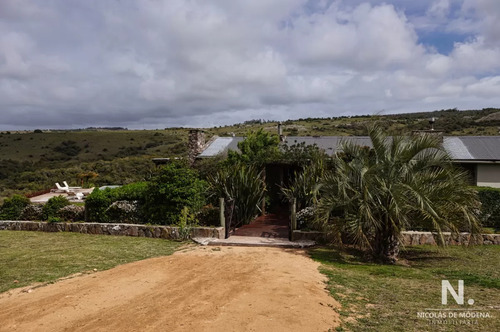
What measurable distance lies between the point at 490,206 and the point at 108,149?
5106cm

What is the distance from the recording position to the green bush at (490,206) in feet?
37.9

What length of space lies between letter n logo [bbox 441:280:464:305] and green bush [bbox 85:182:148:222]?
31.6 feet

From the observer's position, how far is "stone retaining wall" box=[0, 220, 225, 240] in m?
11.5

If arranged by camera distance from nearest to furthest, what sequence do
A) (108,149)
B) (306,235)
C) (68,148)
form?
(306,235)
(108,149)
(68,148)

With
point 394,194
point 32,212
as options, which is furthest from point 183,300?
point 32,212

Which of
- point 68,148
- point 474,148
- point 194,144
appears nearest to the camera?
point 474,148

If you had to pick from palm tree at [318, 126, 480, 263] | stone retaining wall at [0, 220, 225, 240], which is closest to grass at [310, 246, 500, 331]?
palm tree at [318, 126, 480, 263]

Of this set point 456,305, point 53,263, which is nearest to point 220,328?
point 456,305

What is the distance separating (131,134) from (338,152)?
59.2m

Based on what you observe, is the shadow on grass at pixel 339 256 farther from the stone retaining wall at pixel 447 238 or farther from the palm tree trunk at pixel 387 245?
the stone retaining wall at pixel 447 238

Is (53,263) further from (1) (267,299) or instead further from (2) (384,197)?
(2) (384,197)

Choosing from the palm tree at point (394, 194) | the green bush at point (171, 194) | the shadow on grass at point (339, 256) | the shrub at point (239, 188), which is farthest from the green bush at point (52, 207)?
the palm tree at point (394, 194)

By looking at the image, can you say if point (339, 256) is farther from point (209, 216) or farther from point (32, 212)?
point (32, 212)

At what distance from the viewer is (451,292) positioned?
20.4ft
